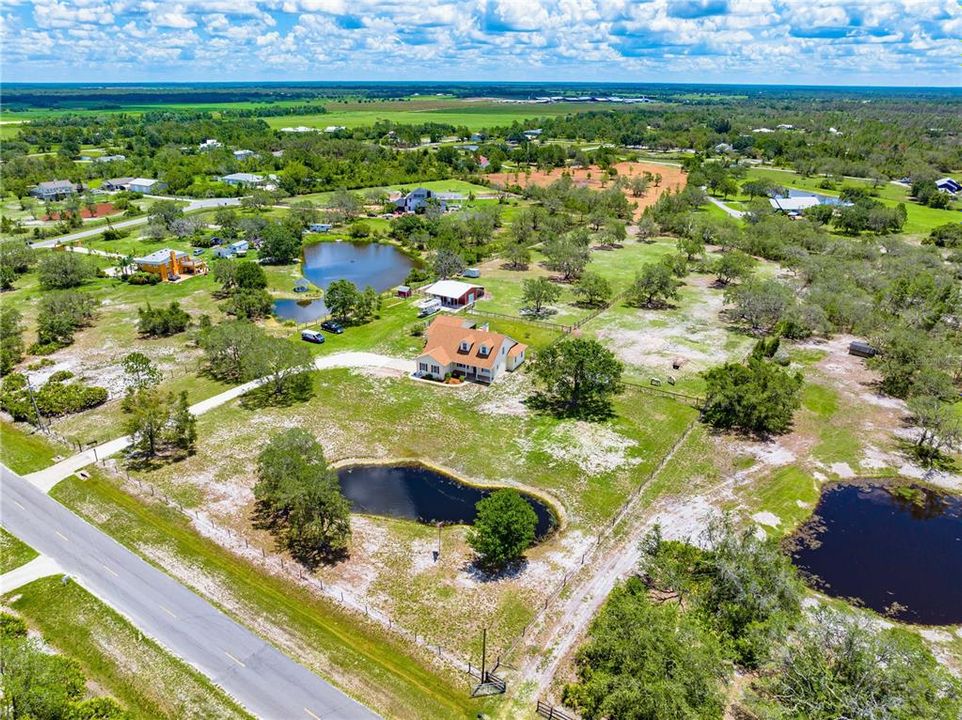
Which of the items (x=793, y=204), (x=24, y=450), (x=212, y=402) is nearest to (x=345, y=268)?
(x=212, y=402)

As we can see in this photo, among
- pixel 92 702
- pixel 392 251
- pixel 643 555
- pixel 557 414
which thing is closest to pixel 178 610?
pixel 92 702

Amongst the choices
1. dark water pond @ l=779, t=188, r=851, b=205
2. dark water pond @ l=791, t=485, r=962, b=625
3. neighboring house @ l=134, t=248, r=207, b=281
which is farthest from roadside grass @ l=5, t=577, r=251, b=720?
dark water pond @ l=779, t=188, r=851, b=205

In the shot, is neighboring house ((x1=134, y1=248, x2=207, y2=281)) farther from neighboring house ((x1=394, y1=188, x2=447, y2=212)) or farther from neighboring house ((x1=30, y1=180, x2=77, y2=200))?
neighboring house ((x1=30, y1=180, x2=77, y2=200))

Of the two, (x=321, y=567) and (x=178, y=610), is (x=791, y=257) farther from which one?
(x=178, y=610)

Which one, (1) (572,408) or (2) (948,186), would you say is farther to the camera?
(2) (948,186)

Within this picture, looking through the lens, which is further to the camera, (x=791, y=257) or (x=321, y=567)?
(x=791, y=257)

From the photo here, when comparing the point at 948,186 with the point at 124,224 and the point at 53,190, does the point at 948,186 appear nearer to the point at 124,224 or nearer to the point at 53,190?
the point at 124,224

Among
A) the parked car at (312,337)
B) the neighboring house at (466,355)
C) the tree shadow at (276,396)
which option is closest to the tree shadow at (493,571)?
the neighboring house at (466,355)
